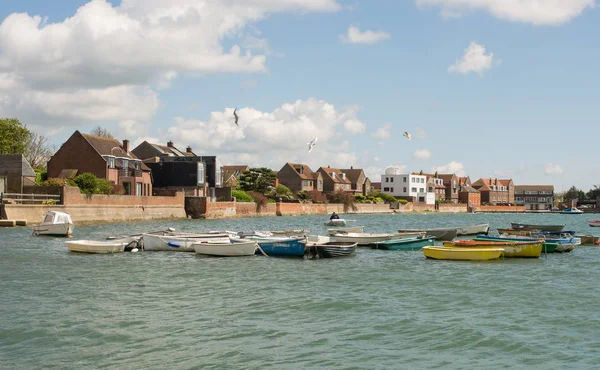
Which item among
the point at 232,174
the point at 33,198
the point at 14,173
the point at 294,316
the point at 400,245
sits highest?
the point at 232,174

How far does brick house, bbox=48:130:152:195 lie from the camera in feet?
258

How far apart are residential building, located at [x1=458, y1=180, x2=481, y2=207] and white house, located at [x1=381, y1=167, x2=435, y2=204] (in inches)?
762

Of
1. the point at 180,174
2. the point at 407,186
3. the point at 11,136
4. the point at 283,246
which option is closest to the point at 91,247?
the point at 283,246

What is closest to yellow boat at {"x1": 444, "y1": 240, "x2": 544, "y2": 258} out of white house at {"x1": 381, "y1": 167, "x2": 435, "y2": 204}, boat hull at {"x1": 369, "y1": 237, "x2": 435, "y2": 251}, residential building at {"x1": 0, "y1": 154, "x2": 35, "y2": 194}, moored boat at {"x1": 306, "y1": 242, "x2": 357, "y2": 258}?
boat hull at {"x1": 369, "y1": 237, "x2": 435, "y2": 251}

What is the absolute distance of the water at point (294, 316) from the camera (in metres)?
13.7

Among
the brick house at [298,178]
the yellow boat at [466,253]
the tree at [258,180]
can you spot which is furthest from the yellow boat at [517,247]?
the brick house at [298,178]

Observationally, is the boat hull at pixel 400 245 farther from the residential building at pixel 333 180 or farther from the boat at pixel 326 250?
the residential building at pixel 333 180

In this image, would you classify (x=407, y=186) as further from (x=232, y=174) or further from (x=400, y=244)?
(x=400, y=244)

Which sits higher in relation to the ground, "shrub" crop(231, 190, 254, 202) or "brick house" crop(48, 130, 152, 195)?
"brick house" crop(48, 130, 152, 195)

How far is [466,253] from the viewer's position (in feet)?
104

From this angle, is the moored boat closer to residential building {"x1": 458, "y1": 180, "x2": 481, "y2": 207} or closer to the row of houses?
the row of houses

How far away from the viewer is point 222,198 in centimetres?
9619

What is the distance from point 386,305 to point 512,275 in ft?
31.0

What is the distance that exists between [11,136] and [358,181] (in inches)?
3658
